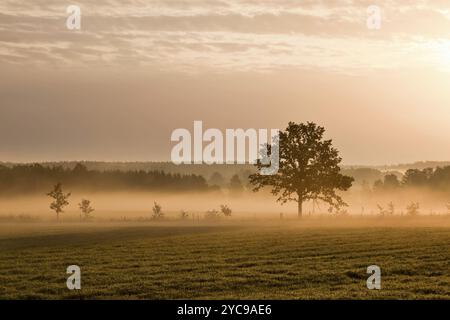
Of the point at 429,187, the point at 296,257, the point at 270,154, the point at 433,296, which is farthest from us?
the point at 429,187

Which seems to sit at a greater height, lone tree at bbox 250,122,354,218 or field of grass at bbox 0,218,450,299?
lone tree at bbox 250,122,354,218

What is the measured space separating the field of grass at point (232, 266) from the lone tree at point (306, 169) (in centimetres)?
3283

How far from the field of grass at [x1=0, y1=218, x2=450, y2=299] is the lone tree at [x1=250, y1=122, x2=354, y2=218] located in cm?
3283

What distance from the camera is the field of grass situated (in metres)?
32.3

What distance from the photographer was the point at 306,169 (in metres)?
97.1

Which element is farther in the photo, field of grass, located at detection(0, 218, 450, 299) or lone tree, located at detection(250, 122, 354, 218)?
lone tree, located at detection(250, 122, 354, 218)

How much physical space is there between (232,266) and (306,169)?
188 ft

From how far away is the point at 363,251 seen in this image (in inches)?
1916

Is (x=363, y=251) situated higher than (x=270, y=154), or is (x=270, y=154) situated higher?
(x=270, y=154)

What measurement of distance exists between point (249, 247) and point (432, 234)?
64.9 ft

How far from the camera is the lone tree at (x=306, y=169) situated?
9625cm
